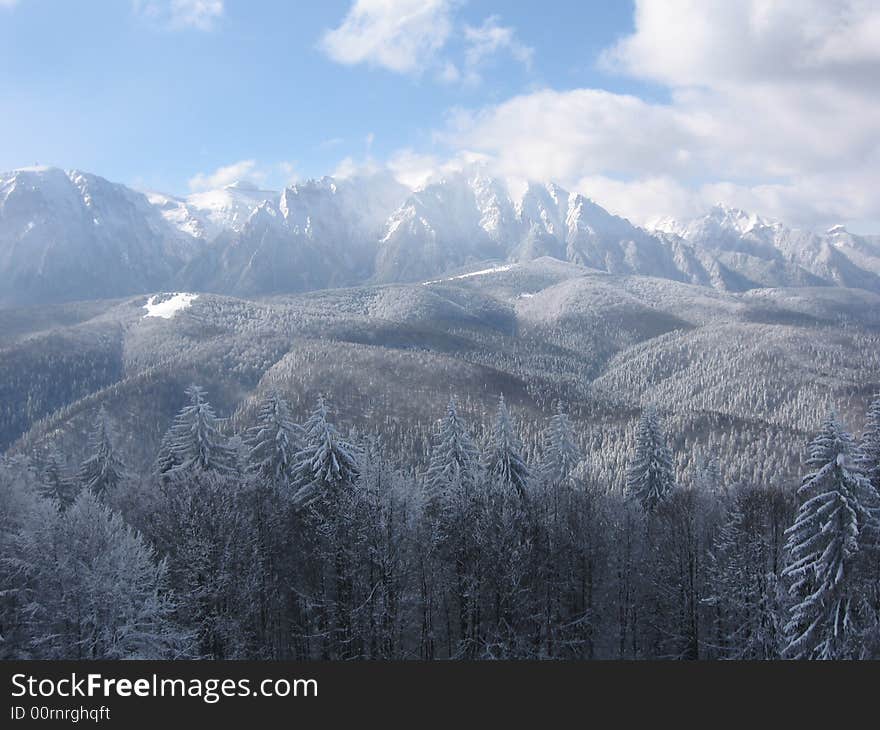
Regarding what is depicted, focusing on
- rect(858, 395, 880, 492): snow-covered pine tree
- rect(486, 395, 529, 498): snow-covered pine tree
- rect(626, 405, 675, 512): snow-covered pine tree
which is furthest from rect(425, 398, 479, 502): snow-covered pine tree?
Answer: rect(858, 395, 880, 492): snow-covered pine tree

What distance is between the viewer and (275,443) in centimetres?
4409

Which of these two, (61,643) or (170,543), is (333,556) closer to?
(170,543)

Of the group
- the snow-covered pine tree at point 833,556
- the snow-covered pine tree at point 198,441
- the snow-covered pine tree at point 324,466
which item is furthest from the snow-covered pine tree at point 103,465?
the snow-covered pine tree at point 833,556

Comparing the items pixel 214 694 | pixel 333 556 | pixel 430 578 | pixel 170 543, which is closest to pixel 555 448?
pixel 430 578

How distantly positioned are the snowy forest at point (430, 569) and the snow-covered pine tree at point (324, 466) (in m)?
0.14

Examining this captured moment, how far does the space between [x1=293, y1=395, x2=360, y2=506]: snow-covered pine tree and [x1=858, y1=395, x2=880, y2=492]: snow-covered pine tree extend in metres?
25.9

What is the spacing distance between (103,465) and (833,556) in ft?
173

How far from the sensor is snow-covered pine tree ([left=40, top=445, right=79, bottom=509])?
150 ft

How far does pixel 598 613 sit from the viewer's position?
34.4m

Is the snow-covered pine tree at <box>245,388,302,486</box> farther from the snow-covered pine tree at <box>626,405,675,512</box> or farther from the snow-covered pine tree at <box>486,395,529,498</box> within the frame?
the snow-covered pine tree at <box>626,405,675,512</box>

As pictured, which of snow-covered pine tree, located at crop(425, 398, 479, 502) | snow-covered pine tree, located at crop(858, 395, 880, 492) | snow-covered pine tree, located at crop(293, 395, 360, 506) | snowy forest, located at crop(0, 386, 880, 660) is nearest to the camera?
snowy forest, located at crop(0, 386, 880, 660)

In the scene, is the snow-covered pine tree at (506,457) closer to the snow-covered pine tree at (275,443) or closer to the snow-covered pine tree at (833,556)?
the snow-covered pine tree at (275,443)

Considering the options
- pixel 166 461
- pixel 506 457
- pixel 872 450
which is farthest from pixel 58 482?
pixel 872 450

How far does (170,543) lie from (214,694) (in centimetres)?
1456
